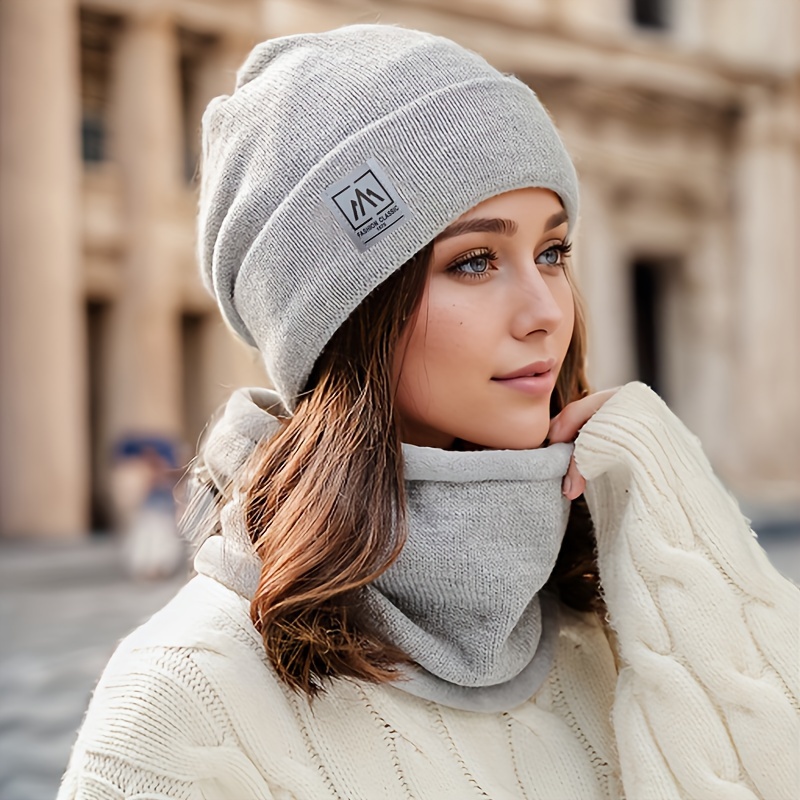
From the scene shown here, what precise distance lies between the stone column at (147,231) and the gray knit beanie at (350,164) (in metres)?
11.4

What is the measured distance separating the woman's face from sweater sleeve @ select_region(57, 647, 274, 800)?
1.46ft

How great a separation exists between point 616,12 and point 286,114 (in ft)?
53.3

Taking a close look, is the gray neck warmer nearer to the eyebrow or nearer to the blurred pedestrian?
the eyebrow

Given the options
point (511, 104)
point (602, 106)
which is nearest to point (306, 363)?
point (511, 104)

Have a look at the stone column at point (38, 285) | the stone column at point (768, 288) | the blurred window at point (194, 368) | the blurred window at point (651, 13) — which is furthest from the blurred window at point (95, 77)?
the stone column at point (768, 288)

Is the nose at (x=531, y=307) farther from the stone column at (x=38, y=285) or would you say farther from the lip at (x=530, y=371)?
the stone column at (x=38, y=285)

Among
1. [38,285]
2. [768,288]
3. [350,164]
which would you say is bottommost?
[768,288]

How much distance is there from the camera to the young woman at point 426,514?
1.37m

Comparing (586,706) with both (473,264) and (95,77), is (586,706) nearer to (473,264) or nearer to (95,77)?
(473,264)

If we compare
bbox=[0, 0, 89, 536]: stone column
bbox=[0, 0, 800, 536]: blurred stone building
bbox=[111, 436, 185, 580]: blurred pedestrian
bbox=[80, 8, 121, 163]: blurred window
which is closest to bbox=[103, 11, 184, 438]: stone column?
bbox=[0, 0, 800, 536]: blurred stone building

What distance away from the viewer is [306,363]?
4.99 feet

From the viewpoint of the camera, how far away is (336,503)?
139cm

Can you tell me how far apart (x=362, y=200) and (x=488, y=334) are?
0.23 metres

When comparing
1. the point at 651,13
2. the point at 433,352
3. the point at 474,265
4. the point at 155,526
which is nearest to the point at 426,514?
the point at 433,352
